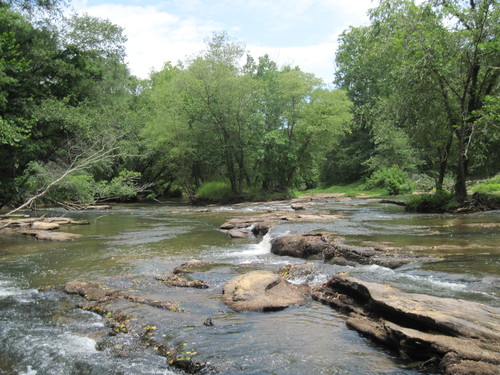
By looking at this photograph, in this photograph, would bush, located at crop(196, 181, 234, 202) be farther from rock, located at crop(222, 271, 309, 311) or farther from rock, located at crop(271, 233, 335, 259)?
rock, located at crop(222, 271, 309, 311)

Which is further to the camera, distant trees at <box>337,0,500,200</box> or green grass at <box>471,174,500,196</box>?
green grass at <box>471,174,500,196</box>

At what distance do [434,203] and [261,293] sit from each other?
578 inches

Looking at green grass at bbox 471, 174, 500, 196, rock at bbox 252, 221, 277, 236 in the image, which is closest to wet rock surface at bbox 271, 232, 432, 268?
rock at bbox 252, 221, 277, 236

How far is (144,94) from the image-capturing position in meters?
50.1

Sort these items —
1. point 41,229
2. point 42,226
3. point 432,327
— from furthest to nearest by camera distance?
point 42,226, point 41,229, point 432,327

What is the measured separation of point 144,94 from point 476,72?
41743 mm

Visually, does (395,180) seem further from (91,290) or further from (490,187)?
(91,290)

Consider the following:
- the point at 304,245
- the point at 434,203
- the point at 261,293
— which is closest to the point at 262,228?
the point at 304,245

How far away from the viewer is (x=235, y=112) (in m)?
31.7

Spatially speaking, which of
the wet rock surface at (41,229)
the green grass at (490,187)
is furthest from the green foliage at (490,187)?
the wet rock surface at (41,229)

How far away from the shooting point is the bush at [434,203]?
1771cm

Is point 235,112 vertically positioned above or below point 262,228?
above

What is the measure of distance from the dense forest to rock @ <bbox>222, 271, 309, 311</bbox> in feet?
19.9

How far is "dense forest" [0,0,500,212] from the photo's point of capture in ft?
49.8
